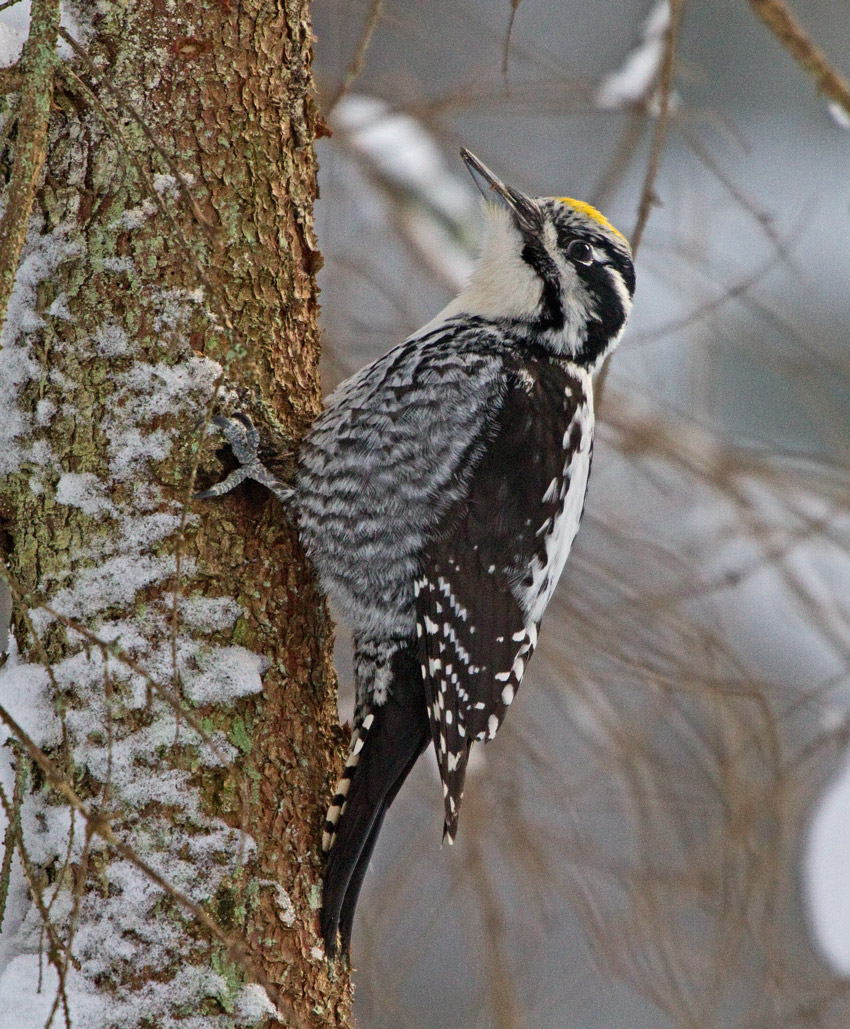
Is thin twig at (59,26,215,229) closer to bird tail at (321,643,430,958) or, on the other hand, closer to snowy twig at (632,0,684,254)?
snowy twig at (632,0,684,254)

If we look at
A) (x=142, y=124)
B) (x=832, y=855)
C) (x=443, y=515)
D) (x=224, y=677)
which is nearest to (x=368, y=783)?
(x=224, y=677)

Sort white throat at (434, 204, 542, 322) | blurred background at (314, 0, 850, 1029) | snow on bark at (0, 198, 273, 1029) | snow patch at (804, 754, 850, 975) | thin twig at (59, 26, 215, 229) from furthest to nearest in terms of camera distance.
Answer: snow patch at (804, 754, 850, 975)
white throat at (434, 204, 542, 322)
blurred background at (314, 0, 850, 1029)
snow on bark at (0, 198, 273, 1029)
thin twig at (59, 26, 215, 229)

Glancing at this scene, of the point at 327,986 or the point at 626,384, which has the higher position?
the point at 626,384

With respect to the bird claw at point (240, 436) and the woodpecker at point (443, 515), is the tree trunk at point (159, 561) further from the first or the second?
the woodpecker at point (443, 515)

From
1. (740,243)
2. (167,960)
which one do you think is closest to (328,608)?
(167,960)

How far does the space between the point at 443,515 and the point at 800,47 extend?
119 cm

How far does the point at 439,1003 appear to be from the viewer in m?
6.59

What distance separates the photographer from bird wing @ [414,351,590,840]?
230 centimetres

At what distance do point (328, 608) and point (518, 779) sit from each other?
77cm

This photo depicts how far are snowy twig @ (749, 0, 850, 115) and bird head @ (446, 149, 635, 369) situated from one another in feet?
2.30

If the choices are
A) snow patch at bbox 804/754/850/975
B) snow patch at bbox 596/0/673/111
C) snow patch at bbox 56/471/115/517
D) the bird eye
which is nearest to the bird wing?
the bird eye

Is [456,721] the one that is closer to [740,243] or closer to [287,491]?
[287,491]

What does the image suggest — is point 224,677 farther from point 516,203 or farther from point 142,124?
point 516,203

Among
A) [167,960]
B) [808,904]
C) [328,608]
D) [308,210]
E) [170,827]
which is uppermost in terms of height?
[308,210]
